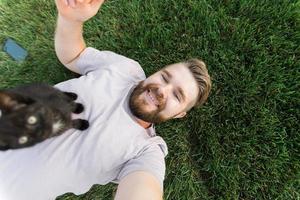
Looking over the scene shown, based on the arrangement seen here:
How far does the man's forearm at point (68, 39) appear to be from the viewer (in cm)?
292

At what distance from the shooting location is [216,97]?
359 centimetres

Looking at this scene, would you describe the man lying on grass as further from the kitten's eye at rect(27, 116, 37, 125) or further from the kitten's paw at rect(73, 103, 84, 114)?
the kitten's eye at rect(27, 116, 37, 125)

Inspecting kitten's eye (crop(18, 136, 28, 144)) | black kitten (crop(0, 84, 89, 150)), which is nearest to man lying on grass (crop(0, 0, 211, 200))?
black kitten (crop(0, 84, 89, 150))

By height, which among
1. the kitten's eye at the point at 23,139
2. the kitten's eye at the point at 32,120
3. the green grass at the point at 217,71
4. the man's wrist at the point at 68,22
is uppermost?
the man's wrist at the point at 68,22

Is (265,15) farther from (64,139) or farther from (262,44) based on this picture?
(64,139)

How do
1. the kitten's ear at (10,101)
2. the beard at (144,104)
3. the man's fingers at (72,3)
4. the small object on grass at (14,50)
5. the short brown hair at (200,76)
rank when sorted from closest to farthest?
1. the kitten's ear at (10,101)
2. the man's fingers at (72,3)
3. the beard at (144,104)
4. the short brown hair at (200,76)
5. the small object on grass at (14,50)

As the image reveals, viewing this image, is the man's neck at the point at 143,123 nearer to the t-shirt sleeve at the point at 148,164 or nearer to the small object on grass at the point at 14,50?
the t-shirt sleeve at the point at 148,164

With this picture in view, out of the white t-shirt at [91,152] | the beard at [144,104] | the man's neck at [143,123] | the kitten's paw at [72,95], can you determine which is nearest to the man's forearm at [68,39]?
the white t-shirt at [91,152]

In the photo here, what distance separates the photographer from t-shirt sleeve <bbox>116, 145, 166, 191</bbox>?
2674 millimetres

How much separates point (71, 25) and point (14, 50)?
101 cm

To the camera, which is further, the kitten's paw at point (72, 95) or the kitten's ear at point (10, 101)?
the kitten's paw at point (72, 95)

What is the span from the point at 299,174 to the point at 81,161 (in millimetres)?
1899

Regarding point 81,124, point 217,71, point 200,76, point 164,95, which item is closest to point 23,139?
point 81,124

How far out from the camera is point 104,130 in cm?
274
